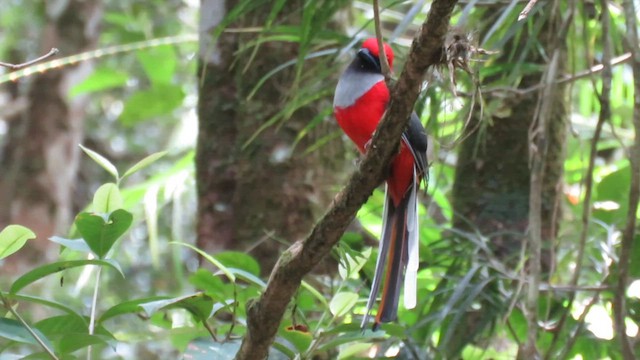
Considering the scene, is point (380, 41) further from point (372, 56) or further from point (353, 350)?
point (372, 56)

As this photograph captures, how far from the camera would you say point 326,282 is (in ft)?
7.18

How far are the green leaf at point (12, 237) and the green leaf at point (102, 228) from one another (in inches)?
3.3

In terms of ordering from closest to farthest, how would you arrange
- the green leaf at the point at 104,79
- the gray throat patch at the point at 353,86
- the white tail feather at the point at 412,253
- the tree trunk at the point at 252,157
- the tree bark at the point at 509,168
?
the white tail feather at the point at 412,253 → the gray throat patch at the point at 353,86 → the tree bark at the point at 509,168 → the tree trunk at the point at 252,157 → the green leaf at the point at 104,79

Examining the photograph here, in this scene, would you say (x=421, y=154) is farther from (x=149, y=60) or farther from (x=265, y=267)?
(x=149, y=60)

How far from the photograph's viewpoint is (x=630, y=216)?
169cm

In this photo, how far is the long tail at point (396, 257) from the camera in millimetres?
1663

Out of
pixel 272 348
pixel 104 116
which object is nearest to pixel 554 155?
pixel 272 348

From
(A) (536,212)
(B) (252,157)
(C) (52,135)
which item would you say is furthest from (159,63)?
(C) (52,135)

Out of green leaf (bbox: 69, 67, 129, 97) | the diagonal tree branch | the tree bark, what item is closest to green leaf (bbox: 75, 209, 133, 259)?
the diagonal tree branch

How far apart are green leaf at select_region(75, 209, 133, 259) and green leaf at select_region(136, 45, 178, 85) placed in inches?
79.4

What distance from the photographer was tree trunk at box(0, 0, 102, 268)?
213 inches

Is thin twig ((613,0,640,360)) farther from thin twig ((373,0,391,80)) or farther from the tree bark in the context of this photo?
the tree bark

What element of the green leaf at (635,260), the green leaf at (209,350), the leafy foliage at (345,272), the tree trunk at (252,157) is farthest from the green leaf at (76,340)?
the tree trunk at (252,157)

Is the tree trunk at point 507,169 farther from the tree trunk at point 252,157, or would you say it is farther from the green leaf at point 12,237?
the green leaf at point 12,237
